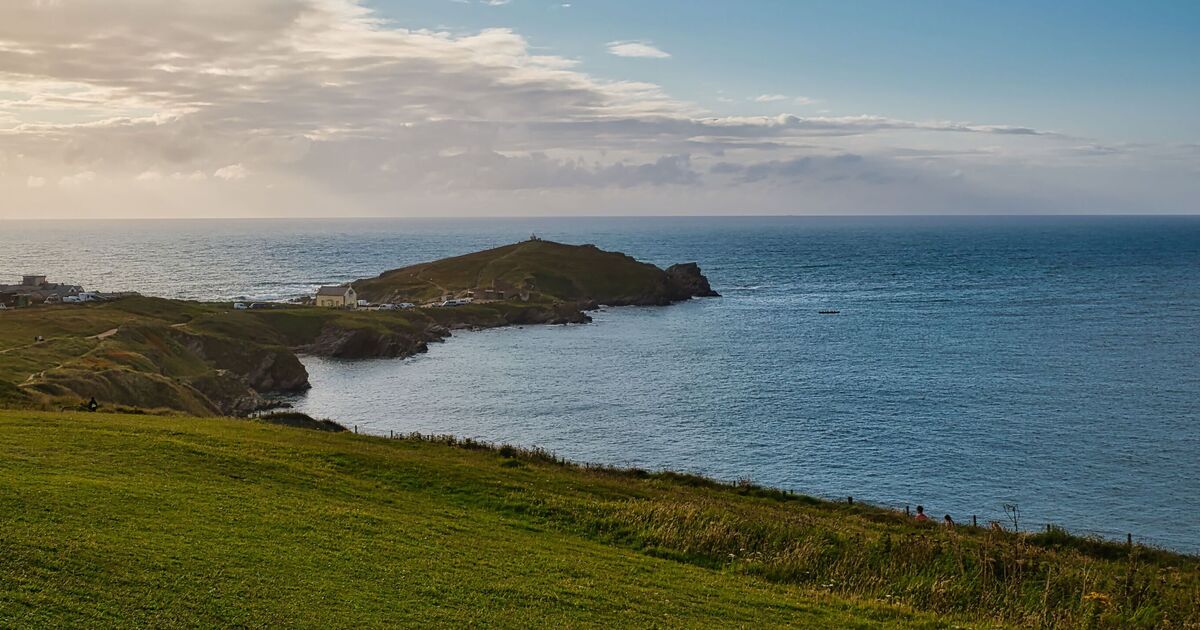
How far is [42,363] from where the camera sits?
76.8 m

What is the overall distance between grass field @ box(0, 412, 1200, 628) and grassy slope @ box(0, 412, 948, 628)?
3.1 inches

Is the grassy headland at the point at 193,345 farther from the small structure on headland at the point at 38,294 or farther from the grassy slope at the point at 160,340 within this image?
the small structure on headland at the point at 38,294

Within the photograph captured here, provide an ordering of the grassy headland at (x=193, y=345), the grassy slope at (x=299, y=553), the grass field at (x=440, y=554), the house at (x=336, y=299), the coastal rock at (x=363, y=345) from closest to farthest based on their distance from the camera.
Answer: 1. the grassy slope at (x=299, y=553)
2. the grass field at (x=440, y=554)
3. the grassy headland at (x=193, y=345)
4. the coastal rock at (x=363, y=345)
5. the house at (x=336, y=299)

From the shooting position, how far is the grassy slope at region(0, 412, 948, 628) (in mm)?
19438

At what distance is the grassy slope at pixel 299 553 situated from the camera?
19.4 metres

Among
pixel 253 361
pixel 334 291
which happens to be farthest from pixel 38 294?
pixel 253 361

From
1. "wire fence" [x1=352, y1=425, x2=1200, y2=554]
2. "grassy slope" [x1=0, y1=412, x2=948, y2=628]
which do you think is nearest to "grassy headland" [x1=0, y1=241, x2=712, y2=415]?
"grassy slope" [x1=0, y1=412, x2=948, y2=628]

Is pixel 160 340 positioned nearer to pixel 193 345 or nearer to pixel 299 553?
pixel 193 345

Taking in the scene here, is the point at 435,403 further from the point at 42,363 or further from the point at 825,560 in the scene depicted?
the point at 825,560

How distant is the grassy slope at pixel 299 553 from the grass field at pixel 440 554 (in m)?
0.08

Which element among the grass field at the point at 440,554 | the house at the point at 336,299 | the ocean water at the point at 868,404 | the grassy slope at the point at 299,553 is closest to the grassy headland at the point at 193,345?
the ocean water at the point at 868,404

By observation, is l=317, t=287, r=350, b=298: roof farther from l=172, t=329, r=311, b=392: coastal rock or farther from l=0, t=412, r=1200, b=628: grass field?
l=0, t=412, r=1200, b=628: grass field

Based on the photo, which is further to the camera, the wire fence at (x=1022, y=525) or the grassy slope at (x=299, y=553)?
the wire fence at (x=1022, y=525)

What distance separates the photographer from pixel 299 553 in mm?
23594
